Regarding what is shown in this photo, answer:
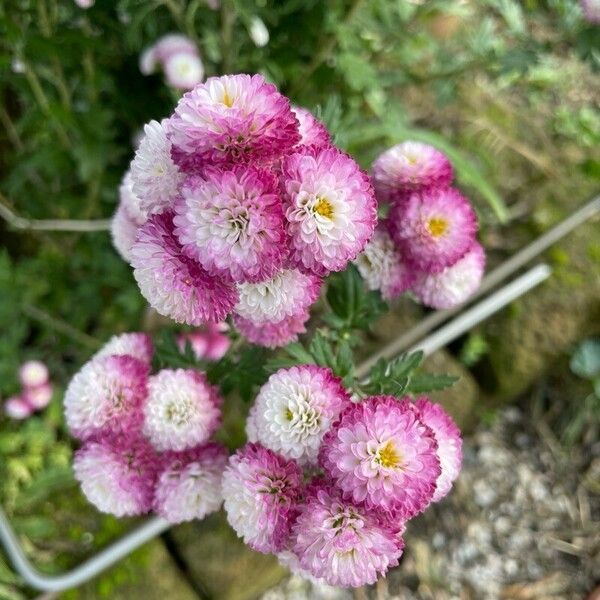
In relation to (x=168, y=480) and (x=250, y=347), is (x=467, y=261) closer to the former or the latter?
(x=250, y=347)

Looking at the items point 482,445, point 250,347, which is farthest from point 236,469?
point 482,445

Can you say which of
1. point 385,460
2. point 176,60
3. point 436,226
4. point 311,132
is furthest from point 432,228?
point 176,60

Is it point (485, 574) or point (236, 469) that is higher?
point (236, 469)

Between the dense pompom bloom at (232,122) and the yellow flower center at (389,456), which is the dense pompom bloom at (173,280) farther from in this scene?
the yellow flower center at (389,456)

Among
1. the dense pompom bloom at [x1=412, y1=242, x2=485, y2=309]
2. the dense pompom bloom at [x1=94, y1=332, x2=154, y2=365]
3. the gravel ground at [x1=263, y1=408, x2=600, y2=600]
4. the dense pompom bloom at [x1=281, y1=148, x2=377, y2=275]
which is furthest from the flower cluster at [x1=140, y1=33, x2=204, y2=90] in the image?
the gravel ground at [x1=263, y1=408, x2=600, y2=600]

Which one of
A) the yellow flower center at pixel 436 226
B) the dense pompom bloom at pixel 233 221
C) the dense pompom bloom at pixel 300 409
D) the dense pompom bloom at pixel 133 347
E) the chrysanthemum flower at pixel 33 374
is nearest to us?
the dense pompom bloom at pixel 233 221

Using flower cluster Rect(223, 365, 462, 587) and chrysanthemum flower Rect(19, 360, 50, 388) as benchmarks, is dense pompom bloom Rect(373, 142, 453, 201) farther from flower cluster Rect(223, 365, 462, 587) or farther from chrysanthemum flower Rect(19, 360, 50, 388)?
chrysanthemum flower Rect(19, 360, 50, 388)

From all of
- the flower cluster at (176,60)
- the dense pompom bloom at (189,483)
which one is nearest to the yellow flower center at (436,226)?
the dense pompom bloom at (189,483)
